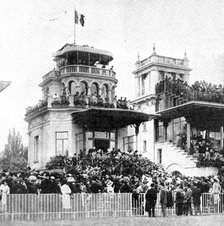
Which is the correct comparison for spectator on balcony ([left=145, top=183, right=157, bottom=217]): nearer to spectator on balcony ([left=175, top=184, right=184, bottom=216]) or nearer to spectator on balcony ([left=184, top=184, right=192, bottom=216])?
spectator on balcony ([left=175, top=184, right=184, bottom=216])

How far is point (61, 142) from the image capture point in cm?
3306

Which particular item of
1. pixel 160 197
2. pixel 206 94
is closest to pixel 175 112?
pixel 206 94

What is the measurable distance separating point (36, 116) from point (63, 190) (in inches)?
758

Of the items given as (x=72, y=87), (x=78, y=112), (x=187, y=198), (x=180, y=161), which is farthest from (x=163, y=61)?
(x=187, y=198)

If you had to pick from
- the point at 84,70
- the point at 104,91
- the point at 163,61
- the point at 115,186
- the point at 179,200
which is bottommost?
the point at 179,200

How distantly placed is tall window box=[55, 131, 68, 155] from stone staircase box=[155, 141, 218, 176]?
25.5 ft

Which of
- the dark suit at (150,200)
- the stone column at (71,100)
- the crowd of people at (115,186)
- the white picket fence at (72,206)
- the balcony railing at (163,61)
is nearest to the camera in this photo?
the white picket fence at (72,206)

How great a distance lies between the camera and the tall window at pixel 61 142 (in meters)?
33.0

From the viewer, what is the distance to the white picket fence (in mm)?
15820

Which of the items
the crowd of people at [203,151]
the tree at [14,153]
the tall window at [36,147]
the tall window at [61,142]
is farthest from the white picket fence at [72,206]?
the tree at [14,153]

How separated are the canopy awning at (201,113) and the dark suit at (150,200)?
14061mm

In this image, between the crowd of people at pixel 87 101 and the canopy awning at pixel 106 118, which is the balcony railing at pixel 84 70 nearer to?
the crowd of people at pixel 87 101

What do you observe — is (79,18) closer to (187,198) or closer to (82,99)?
(82,99)

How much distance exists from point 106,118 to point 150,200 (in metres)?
14.1
